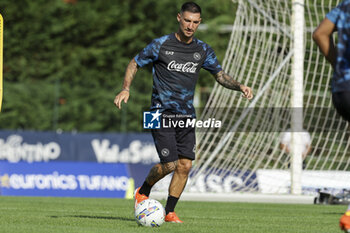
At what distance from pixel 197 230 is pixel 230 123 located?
810 centimetres

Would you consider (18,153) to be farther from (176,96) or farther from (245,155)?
(176,96)

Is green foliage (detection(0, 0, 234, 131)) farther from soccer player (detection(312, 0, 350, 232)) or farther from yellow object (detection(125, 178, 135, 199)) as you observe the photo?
soccer player (detection(312, 0, 350, 232))

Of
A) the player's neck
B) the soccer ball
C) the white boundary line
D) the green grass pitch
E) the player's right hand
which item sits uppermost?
the player's neck

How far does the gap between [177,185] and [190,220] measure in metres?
0.55

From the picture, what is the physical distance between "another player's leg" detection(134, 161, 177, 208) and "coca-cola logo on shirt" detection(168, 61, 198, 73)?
997 millimetres

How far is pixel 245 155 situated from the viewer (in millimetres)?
15766

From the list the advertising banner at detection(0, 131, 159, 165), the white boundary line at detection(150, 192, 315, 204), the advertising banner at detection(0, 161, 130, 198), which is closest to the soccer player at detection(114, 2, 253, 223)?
the white boundary line at detection(150, 192, 315, 204)

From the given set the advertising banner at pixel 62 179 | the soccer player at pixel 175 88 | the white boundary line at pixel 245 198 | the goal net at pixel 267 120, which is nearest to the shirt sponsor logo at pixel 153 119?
the soccer player at pixel 175 88

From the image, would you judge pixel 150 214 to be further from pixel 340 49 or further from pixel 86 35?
pixel 86 35

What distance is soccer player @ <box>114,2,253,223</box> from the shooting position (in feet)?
28.7

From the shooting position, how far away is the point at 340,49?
5688 millimetres

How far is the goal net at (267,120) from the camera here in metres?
15.6

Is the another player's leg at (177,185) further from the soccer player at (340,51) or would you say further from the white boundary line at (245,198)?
the white boundary line at (245,198)

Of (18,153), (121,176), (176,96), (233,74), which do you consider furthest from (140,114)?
(176,96)
